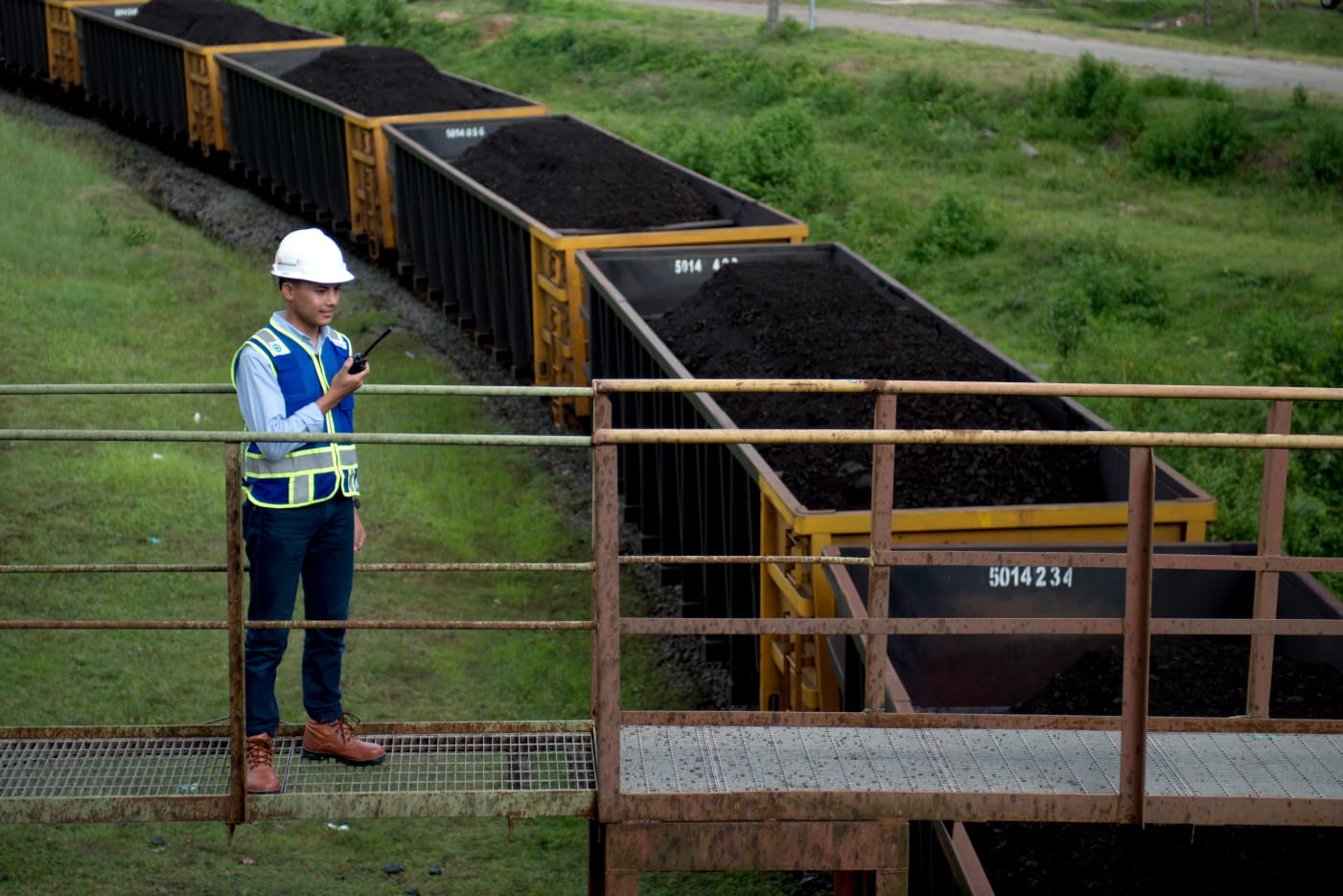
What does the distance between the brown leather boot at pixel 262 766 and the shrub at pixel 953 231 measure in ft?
48.0

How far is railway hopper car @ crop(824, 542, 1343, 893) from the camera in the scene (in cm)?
647

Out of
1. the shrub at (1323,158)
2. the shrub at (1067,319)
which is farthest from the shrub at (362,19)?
the shrub at (1067,319)

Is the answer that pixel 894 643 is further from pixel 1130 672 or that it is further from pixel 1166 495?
pixel 1130 672

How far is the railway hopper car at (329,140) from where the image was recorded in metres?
17.6

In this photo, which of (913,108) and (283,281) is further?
(913,108)

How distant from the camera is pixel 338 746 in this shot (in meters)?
5.11

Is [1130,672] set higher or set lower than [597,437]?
lower

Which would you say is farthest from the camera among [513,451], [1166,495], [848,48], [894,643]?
[848,48]

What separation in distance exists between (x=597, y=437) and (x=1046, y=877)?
94.7 inches

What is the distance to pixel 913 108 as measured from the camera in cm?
2534

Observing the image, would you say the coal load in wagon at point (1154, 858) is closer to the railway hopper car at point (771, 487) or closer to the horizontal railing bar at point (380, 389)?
the railway hopper car at point (771, 487)

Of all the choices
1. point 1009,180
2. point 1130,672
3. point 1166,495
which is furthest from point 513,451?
point 1009,180

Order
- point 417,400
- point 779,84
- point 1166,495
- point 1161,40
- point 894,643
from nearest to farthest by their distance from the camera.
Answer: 1. point 894,643
2. point 1166,495
3. point 417,400
4. point 779,84
5. point 1161,40

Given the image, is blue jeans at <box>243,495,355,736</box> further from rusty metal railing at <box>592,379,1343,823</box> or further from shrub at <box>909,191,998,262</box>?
shrub at <box>909,191,998,262</box>
